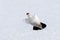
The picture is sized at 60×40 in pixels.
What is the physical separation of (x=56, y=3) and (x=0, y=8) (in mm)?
1052

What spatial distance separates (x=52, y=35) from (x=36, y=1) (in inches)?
43.0

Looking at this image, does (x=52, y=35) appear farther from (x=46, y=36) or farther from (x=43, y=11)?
(x=43, y=11)

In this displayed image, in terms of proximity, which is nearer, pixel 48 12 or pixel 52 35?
pixel 52 35

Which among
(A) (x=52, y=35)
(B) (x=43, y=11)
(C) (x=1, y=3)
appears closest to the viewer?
(A) (x=52, y=35)

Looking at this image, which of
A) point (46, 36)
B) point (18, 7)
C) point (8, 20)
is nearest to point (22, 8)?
point (18, 7)

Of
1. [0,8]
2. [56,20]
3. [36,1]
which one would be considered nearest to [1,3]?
[0,8]

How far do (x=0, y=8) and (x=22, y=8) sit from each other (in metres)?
0.42

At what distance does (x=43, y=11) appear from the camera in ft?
19.8

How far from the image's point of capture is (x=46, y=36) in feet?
18.2


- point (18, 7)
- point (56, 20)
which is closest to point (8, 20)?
point (18, 7)

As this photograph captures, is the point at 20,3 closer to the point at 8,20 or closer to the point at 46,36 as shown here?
the point at 8,20

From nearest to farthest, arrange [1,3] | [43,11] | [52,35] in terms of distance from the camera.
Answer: [52,35], [43,11], [1,3]

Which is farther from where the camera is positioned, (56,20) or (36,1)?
(36,1)

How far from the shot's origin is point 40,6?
6242 mm
